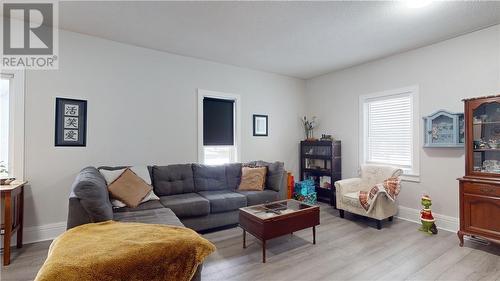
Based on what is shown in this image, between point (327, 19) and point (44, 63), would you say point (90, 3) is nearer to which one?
point (44, 63)

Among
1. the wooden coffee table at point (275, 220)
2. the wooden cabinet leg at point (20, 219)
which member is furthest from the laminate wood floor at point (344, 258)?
the wooden coffee table at point (275, 220)

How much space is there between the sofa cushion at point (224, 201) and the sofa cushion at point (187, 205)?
109 millimetres

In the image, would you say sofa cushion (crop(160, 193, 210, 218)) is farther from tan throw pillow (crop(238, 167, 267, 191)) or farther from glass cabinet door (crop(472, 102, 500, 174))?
glass cabinet door (crop(472, 102, 500, 174))

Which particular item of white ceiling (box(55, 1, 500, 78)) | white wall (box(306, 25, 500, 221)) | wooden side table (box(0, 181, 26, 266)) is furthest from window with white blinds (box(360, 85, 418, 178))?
wooden side table (box(0, 181, 26, 266))

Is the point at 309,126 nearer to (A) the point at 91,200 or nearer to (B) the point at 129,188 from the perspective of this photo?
(B) the point at 129,188

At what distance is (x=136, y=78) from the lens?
3.66m

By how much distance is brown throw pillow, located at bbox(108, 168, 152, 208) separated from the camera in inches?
113

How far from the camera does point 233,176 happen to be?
410cm

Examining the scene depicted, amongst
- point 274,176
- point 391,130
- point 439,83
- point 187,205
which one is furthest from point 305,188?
point 439,83

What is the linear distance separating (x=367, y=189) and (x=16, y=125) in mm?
4973

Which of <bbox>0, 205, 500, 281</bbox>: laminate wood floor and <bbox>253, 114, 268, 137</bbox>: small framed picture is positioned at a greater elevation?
<bbox>253, 114, 268, 137</bbox>: small framed picture

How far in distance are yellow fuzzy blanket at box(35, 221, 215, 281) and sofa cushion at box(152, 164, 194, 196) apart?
62.3 inches

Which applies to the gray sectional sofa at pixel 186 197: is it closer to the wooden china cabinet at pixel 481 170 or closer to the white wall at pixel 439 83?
the white wall at pixel 439 83

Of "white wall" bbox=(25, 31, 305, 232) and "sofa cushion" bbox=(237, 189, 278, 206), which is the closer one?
"white wall" bbox=(25, 31, 305, 232)
